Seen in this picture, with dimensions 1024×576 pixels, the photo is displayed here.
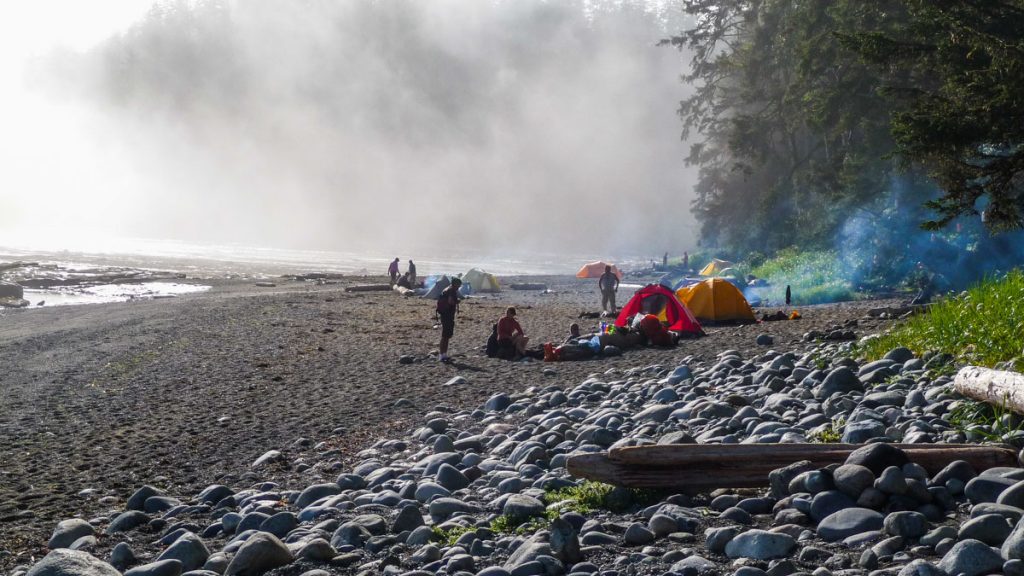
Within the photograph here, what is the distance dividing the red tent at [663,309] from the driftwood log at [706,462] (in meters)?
12.2

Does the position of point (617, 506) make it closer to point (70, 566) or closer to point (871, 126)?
point (70, 566)

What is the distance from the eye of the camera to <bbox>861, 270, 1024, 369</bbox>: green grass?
789 cm

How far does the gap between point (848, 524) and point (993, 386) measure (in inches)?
106

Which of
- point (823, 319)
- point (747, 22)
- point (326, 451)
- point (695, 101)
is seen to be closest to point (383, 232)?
point (695, 101)

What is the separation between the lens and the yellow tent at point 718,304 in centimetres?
2052

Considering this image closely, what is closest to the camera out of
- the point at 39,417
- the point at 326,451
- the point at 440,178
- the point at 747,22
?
the point at 326,451

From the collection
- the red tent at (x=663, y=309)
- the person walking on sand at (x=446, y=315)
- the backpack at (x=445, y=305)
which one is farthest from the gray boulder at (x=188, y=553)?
the red tent at (x=663, y=309)

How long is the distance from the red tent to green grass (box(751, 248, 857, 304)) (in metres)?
12.0

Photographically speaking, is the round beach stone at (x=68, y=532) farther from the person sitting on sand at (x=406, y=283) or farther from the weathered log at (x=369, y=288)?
the person sitting on sand at (x=406, y=283)

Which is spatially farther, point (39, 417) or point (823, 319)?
point (823, 319)

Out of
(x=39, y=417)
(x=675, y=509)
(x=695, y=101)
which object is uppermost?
(x=695, y=101)

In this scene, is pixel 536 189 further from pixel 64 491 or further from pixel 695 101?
pixel 64 491

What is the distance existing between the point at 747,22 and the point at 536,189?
254 ft

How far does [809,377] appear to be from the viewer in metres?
9.23
